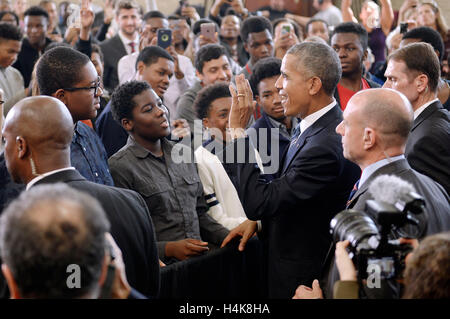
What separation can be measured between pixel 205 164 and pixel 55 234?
2280 mm

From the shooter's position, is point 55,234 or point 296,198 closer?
point 55,234

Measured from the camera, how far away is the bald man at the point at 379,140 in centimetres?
216

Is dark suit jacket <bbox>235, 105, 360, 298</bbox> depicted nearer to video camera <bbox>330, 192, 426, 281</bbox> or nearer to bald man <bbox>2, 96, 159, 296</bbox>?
bald man <bbox>2, 96, 159, 296</bbox>

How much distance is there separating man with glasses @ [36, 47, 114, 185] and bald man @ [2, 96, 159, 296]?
2.45ft

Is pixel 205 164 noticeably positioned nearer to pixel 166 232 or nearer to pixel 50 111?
pixel 166 232

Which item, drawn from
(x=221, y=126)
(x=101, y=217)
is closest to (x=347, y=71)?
(x=221, y=126)

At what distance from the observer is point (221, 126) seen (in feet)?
13.0

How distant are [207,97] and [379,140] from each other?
2029 mm

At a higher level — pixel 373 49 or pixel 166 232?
pixel 373 49

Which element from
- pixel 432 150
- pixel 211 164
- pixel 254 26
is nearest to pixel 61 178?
pixel 211 164

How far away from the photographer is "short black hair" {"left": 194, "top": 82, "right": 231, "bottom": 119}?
406 cm

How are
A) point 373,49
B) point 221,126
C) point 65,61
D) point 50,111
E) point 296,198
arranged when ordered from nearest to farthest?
1. point 50,111
2. point 296,198
3. point 65,61
4. point 221,126
5. point 373,49

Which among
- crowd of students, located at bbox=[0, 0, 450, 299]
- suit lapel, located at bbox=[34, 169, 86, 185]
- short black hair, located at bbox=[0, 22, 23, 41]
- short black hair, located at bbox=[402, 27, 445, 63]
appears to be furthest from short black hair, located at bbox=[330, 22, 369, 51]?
suit lapel, located at bbox=[34, 169, 86, 185]
